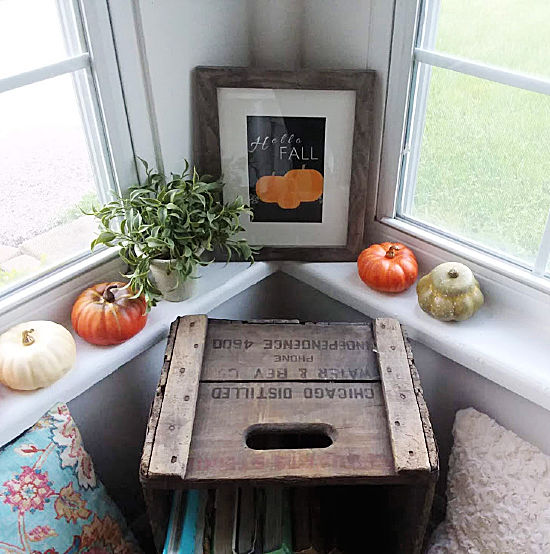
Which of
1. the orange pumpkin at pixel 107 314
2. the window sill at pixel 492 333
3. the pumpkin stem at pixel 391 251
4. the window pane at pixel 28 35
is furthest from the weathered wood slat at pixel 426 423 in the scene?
the window pane at pixel 28 35

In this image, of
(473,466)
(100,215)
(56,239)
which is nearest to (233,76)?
(100,215)

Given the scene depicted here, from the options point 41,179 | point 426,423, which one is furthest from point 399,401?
point 41,179

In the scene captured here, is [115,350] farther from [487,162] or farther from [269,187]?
[487,162]

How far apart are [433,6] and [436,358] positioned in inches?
29.3

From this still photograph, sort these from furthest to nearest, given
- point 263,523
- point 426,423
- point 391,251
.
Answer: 1. point 391,251
2. point 263,523
3. point 426,423

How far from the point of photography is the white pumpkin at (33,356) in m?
1.12

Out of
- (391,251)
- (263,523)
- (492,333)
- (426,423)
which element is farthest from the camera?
(391,251)

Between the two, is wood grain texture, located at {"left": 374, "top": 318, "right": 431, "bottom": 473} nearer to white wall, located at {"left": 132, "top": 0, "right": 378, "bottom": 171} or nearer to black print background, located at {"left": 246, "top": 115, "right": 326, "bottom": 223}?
black print background, located at {"left": 246, "top": 115, "right": 326, "bottom": 223}

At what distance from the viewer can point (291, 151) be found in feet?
4.59

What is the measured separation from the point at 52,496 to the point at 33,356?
0.86 feet

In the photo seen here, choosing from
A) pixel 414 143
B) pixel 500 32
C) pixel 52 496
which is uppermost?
pixel 500 32

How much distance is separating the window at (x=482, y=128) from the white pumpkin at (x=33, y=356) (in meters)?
0.84

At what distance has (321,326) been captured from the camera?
4.29ft

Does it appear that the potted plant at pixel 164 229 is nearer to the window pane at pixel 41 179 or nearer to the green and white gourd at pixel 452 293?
the window pane at pixel 41 179
